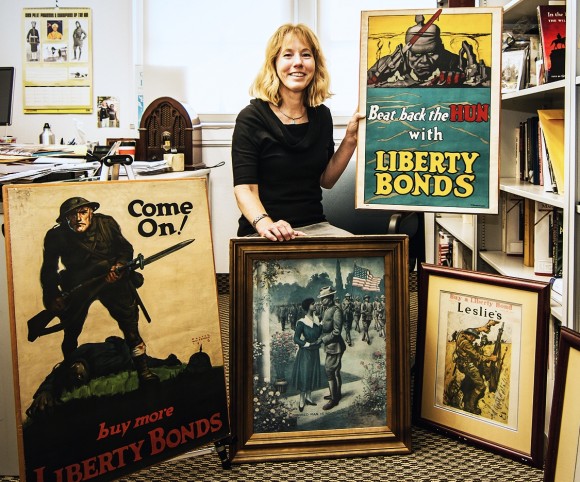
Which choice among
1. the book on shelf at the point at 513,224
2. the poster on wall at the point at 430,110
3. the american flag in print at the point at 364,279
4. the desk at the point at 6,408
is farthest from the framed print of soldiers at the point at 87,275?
the book on shelf at the point at 513,224

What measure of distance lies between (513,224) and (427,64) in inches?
33.7

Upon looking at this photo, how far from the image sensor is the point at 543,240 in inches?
91.0

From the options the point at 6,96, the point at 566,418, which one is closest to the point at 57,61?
the point at 6,96

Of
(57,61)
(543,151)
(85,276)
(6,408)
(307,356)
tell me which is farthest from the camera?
(57,61)

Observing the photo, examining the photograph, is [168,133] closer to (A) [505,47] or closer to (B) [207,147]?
(B) [207,147]

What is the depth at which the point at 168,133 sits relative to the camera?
12.0 feet

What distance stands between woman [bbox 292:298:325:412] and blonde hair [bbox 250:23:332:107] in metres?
0.80

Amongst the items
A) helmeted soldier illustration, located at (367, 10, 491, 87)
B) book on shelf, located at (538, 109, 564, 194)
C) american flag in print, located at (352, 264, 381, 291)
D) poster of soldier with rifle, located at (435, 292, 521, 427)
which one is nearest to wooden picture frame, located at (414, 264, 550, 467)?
poster of soldier with rifle, located at (435, 292, 521, 427)

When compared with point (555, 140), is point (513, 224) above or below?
below

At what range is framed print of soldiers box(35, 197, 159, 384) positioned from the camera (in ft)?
5.10

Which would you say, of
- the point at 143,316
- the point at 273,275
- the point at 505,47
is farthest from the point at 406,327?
the point at 505,47

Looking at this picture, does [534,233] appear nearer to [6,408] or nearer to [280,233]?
[280,233]

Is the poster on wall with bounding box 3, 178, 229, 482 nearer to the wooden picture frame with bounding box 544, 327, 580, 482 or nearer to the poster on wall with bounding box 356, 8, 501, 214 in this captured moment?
the poster on wall with bounding box 356, 8, 501, 214

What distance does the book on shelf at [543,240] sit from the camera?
2.30 meters
